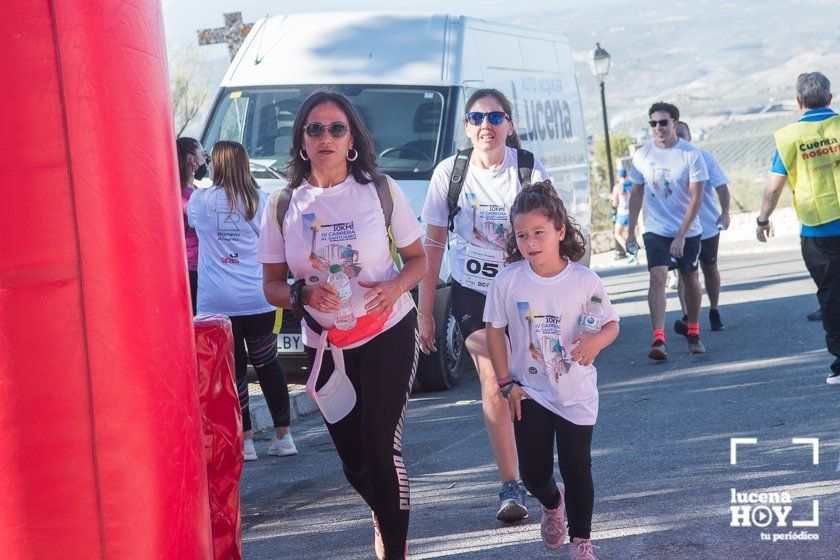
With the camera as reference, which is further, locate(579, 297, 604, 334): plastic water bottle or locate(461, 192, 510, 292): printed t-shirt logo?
locate(461, 192, 510, 292): printed t-shirt logo

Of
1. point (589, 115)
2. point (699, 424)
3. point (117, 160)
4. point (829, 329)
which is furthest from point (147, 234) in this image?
point (589, 115)

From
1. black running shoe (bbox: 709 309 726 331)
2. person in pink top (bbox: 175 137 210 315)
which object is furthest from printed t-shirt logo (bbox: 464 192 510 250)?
black running shoe (bbox: 709 309 726 331)

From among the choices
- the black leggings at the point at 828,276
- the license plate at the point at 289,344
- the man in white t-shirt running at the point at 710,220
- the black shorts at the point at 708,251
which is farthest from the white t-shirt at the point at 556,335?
the black shorts at the point at 708,251

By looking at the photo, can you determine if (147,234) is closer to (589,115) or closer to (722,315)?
(722,315)

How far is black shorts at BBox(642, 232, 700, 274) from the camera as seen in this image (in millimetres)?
10125

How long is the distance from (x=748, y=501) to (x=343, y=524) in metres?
1.88

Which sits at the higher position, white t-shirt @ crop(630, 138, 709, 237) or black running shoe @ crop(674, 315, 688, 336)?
white t-shirt @ crop(630, 138, 709, 237)

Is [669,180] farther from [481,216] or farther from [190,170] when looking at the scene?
[481,216]

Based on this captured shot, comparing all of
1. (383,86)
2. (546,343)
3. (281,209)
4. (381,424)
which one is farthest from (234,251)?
(383,86)

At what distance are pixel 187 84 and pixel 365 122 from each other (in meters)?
24.2

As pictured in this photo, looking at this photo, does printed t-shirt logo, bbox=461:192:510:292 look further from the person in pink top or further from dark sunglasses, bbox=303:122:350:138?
the person in pink top

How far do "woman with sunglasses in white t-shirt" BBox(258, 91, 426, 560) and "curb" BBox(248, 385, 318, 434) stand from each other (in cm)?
379

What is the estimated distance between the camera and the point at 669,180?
33.2 ft

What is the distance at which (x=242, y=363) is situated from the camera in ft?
24.0
